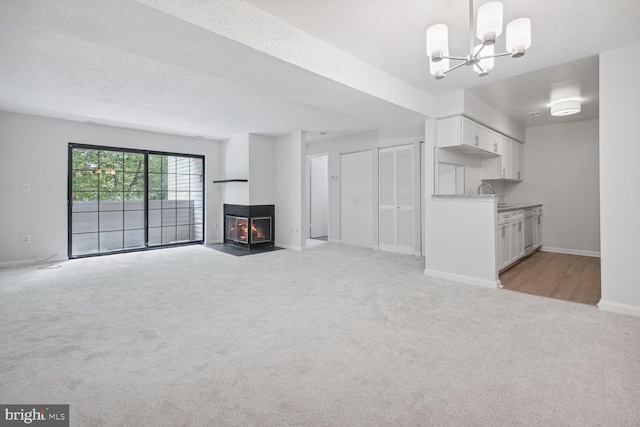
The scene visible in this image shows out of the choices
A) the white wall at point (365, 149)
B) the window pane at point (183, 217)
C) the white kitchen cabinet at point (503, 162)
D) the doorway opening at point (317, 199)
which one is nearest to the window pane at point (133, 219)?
the window pane at point (183, 217)

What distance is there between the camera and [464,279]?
400cm

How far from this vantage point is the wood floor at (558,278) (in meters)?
3.55

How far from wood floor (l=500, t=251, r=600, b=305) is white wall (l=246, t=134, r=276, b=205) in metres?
4.74

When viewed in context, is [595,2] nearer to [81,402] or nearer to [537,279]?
[537,279]

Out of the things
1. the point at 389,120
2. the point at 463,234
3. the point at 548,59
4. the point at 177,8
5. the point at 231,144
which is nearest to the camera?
the point at 177,8

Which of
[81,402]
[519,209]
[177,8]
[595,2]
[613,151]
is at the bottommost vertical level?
[81,402]

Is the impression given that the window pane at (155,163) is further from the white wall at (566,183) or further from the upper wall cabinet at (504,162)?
the white wall at (566,183)

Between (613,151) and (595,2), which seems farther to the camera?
(613,151)

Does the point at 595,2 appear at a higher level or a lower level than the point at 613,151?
higher

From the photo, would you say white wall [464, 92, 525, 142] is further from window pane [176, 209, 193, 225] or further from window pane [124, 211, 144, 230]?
window pane [124, 211, 144, 230]

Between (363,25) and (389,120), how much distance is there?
6.57 ft

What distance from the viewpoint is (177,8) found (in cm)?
190

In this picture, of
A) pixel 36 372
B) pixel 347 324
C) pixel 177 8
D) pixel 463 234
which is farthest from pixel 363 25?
pixel 36 372

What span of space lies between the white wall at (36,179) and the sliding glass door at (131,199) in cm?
16
